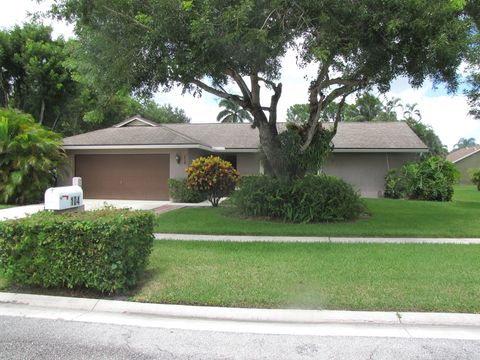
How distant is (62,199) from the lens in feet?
22.1

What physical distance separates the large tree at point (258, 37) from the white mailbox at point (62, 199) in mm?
3875

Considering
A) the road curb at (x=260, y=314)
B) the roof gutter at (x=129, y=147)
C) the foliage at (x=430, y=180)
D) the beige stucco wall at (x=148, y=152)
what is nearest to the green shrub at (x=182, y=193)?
the beige stucco wall at (x=148, y=152)

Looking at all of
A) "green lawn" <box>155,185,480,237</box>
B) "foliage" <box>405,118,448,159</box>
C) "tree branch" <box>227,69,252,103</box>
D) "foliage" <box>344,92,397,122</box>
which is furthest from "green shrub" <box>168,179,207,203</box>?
"foliage" <box>405,118,448,159</box>

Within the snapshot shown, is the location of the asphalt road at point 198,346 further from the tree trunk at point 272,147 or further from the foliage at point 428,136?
the foliage at point 428,136

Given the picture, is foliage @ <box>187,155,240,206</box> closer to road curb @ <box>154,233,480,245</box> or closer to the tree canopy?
the tree canopy

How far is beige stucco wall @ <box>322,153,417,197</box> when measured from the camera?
2247 centimetres

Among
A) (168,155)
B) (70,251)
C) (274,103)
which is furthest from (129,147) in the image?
(70,251)

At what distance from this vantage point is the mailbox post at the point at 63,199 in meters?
6.64

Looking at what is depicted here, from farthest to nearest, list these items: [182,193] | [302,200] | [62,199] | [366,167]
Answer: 1. [366,167]
2. [182,193]
3. [302,200]
4. [62,199]

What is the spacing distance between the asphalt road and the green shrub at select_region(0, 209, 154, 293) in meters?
0.97

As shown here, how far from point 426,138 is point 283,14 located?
43.0 metres

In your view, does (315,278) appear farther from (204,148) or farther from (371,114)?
(371,114)

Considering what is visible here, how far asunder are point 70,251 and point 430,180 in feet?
59.5

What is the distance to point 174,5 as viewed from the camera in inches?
352
